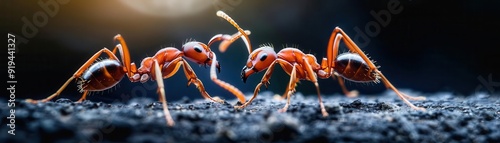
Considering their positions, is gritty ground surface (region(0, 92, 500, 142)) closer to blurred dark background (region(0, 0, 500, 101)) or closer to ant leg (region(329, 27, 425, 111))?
ant leg (region(329, 27, 425, 111))

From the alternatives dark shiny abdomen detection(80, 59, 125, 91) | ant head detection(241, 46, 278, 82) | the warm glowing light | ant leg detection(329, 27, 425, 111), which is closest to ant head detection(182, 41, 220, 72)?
ant head detection(241, 46, 278, 82)

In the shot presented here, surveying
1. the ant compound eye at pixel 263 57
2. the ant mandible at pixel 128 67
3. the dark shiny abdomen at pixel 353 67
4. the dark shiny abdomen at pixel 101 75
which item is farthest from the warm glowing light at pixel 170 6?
the dark shiny abdomen at pixel 353 67

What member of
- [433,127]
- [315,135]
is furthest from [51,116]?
[433,127]

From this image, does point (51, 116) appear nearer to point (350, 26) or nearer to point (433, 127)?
point (433, 127)

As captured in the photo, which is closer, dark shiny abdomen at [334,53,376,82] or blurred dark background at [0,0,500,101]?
dark shiny abdomen at [334,53,376,82]

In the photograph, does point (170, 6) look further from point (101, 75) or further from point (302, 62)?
point (302, 62)

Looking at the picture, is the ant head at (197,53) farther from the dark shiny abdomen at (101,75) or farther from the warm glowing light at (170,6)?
the warm glowing light at (170,6)

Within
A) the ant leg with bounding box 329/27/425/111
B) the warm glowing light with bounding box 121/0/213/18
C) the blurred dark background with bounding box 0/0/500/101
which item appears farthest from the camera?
the blurred dark background with bounding box 0/0/500/101

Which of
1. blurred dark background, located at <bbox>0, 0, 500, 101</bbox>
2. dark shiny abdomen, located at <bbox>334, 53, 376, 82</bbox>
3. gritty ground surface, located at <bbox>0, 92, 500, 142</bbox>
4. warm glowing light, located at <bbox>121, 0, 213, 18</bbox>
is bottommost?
gritty ground surface, located at <bbox>0, 92, 500, 142</bbox>
